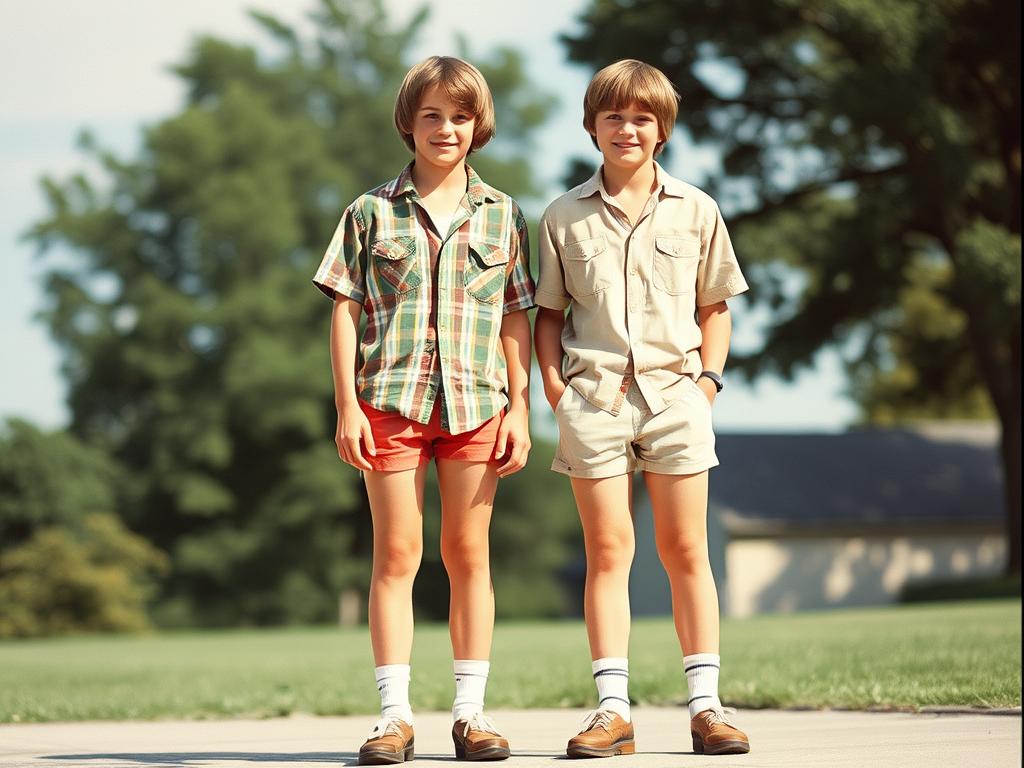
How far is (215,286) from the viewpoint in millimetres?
41344

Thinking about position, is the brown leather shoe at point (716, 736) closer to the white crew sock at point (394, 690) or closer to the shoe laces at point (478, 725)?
the shoe laces at point (478, 725)

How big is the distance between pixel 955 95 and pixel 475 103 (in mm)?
22492

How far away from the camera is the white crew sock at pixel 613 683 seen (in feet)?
15.0

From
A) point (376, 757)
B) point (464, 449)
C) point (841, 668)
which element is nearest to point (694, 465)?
point (464, 449)

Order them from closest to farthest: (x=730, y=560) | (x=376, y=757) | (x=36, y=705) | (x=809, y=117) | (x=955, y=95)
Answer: (x=376, y=757) → (x=36, y=705) → (x=955, y=95) → (x=809, y=117) → (x=730, y=560)

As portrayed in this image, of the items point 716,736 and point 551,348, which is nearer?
point 716,736

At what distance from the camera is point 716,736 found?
4.39m

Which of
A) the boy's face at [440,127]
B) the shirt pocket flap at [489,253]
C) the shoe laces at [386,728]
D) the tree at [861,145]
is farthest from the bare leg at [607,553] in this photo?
the tree at [861,145]

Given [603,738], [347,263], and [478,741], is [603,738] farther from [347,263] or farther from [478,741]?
[347,263]

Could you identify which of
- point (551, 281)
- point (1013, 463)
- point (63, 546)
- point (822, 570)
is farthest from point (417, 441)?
point (822, 570)

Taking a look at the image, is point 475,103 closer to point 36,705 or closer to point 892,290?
point 36,705

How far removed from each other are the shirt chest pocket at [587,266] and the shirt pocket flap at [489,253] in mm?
201

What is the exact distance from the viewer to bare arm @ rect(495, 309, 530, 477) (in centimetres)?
470

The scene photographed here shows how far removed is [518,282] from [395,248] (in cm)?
43
